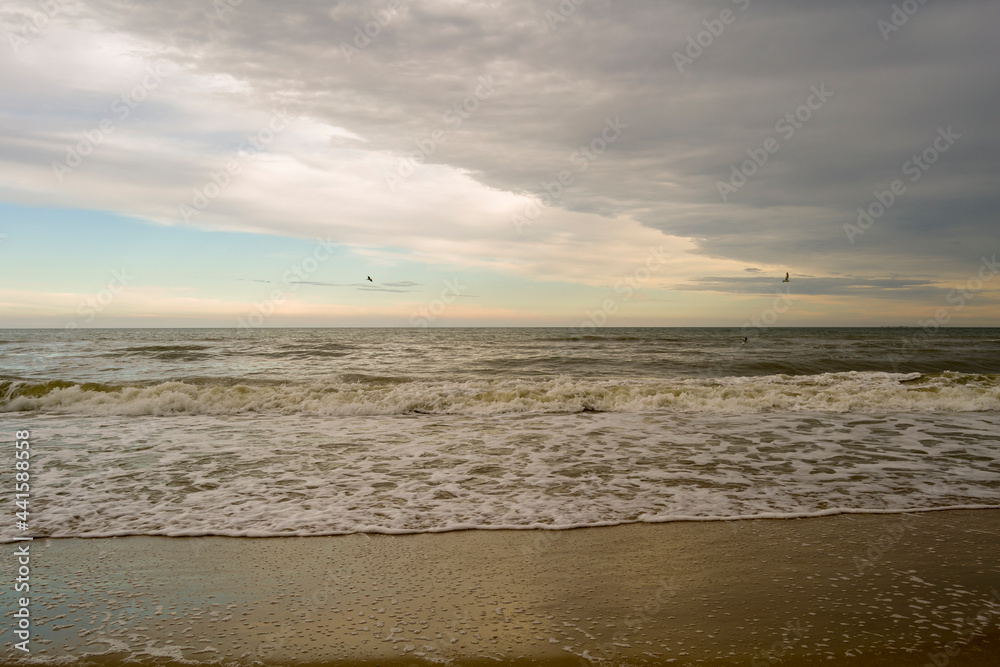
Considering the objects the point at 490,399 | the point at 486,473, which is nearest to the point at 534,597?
the point at 486,473

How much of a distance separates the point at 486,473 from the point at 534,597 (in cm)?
380

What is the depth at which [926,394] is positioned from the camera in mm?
15125

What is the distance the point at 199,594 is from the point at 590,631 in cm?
296

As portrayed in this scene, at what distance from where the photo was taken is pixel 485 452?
925cm

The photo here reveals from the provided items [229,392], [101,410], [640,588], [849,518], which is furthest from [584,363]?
[640,588]

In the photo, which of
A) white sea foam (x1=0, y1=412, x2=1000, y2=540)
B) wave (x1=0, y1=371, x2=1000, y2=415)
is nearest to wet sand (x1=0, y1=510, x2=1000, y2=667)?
white sea foam (x1=0, y1=412, x2=1000, y2=540)

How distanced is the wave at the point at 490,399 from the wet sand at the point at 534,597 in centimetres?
899

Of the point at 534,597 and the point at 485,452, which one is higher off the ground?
the point at 534,597

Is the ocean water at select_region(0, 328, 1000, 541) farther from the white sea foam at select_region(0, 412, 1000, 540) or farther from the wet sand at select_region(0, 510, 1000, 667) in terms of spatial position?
the wet sand at select_region(0, 510, 1000, 667)

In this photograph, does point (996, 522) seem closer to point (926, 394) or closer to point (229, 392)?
point (926, 394)

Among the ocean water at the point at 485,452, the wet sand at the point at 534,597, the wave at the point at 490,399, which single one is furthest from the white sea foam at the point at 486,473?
the wave at the point at 490,399

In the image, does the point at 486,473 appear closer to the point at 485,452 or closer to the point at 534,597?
the point at 485,452

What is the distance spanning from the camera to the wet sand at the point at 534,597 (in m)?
3.40

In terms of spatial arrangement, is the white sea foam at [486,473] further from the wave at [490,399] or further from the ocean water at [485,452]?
the wave at [490,399]
